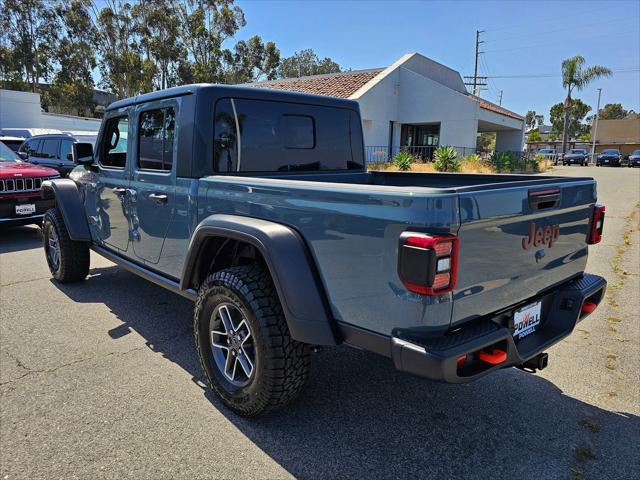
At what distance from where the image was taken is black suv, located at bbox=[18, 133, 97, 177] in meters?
10.9

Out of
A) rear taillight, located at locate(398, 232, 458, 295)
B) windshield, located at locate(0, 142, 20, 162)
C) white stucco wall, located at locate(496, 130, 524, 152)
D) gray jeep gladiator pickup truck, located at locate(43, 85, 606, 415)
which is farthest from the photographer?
white stucco wall, located at locate(496, 130, 524, 152)

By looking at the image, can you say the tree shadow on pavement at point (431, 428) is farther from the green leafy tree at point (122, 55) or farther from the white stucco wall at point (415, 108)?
the green leafy tree at point (122, 55)

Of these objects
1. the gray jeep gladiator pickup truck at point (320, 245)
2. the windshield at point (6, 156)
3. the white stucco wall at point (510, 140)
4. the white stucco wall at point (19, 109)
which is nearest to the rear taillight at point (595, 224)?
the gray jeep gladiator pickup truck at point (320, 245)

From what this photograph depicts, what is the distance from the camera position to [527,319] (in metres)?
2.61

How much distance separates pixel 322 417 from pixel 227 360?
2.28ft

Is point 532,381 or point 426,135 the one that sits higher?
point 426,135

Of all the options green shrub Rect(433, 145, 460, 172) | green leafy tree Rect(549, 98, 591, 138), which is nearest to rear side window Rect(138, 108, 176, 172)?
green shrub Rect(433, 145, 460, 172)

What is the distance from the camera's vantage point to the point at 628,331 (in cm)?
426

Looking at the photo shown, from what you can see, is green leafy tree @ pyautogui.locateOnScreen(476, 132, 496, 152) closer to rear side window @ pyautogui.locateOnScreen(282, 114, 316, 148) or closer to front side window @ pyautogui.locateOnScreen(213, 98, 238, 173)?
rear side window @ pyautogui.locateOnScreen(282, 114, 316, 148)

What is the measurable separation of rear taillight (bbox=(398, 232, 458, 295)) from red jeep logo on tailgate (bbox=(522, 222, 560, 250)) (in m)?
0.64

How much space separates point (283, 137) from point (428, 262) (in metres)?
2.05

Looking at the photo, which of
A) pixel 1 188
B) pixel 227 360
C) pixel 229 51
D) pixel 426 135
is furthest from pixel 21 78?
pixel 227 360

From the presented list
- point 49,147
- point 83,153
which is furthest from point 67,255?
point 49,147

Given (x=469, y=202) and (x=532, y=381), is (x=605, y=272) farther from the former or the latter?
(x=469, y=202)
